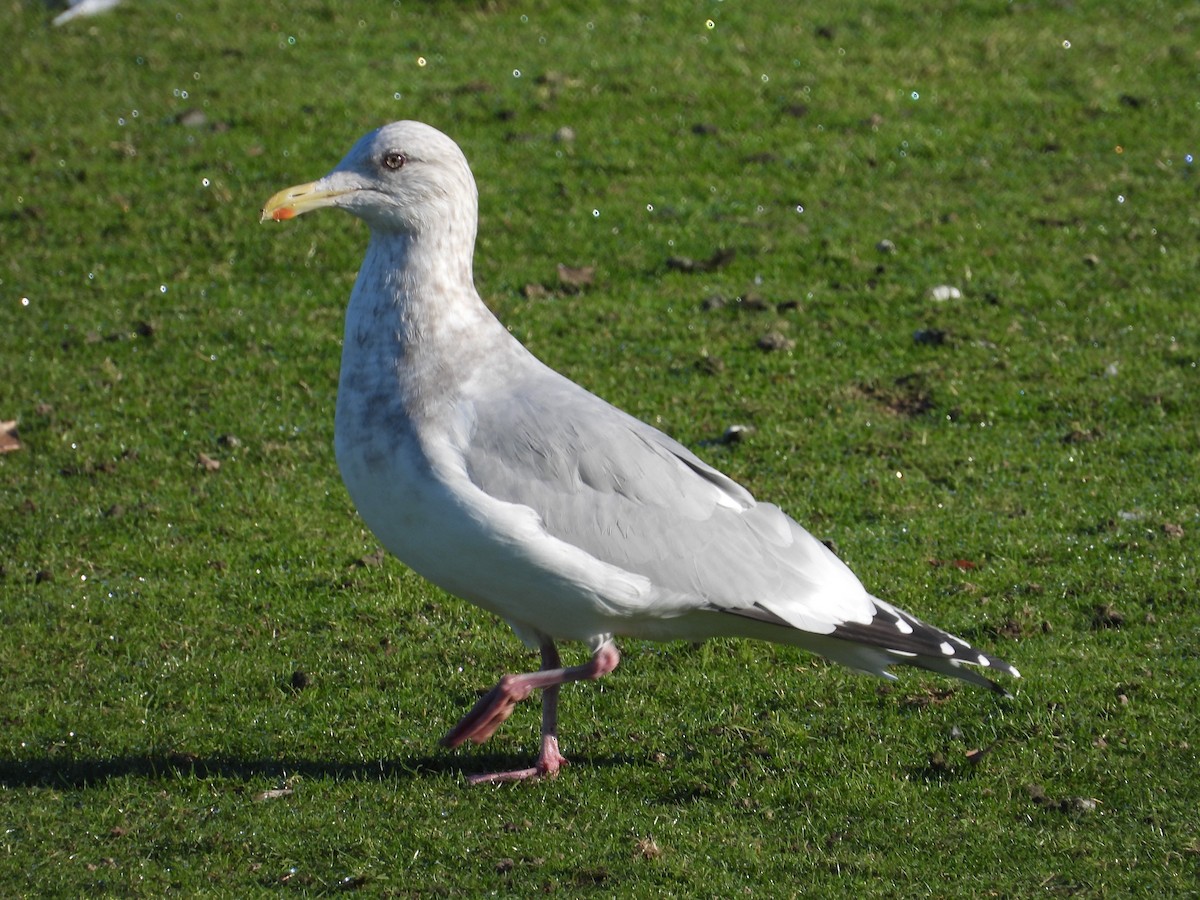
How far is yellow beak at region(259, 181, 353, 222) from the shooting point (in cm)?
575

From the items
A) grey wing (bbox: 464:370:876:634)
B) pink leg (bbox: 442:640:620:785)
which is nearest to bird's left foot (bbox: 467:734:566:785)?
pink leg (bbox: 442:640:620:785)

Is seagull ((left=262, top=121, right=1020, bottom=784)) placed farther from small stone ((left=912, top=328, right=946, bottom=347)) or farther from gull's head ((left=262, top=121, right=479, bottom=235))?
small stone ((left=912, top=328, right=946, bottom=347))

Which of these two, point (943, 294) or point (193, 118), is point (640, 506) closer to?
point (943, 294)

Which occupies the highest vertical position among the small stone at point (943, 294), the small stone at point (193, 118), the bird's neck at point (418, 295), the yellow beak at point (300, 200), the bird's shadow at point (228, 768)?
the yellow beak at point (300, 200)

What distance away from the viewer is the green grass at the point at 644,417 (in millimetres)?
5664

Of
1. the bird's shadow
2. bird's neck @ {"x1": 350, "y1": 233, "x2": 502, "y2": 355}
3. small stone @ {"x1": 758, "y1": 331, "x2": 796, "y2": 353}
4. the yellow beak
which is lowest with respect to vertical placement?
the bird's shadow

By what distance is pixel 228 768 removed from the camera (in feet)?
19.9

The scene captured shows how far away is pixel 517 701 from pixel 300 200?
2085 mm

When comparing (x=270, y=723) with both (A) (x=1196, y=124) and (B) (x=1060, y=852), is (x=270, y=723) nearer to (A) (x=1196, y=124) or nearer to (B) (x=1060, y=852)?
(B) (x=1060, y=852)

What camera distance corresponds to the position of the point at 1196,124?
44.4 ft

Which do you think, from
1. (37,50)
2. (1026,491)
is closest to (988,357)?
(1026,491)

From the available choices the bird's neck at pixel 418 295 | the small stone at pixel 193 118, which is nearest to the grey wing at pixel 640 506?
the bird's neck at pixel 418 295

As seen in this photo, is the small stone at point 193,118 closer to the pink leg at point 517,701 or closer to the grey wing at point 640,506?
the grey wing at point 640,506

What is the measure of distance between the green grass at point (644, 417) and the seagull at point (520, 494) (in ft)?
1.94
